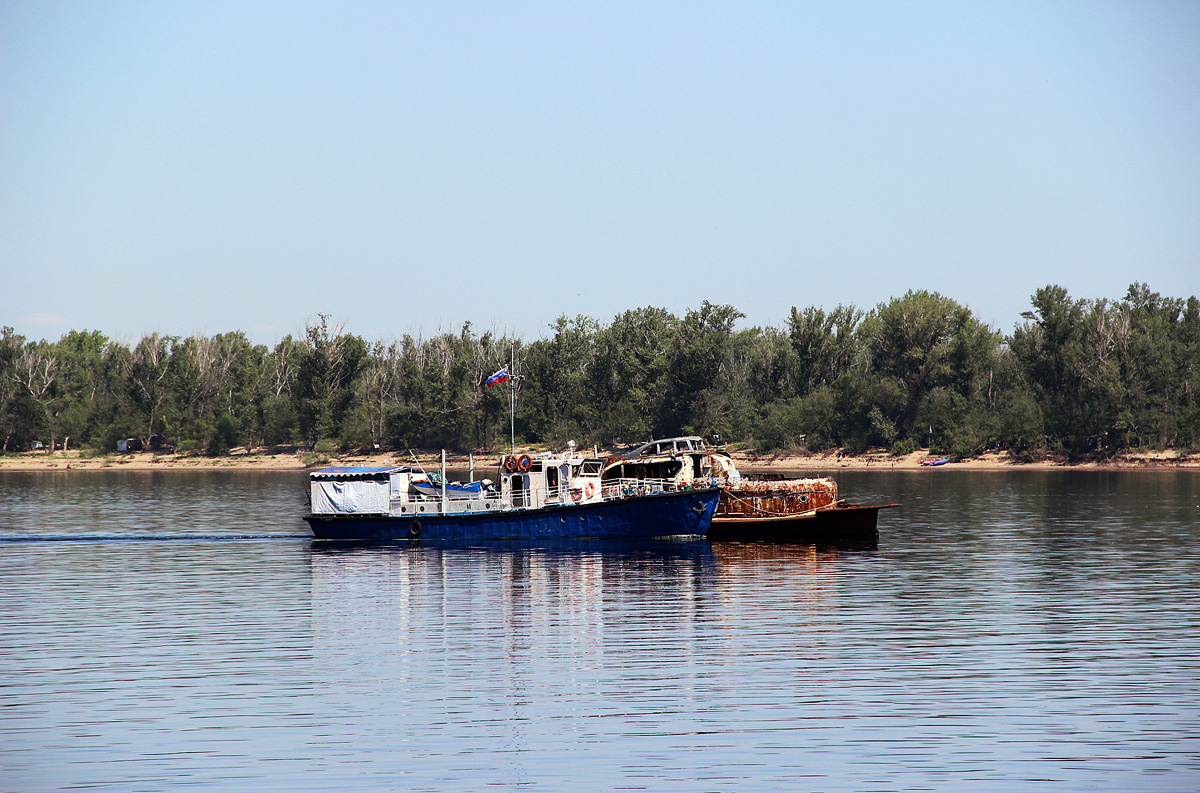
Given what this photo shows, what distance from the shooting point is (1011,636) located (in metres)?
39.3

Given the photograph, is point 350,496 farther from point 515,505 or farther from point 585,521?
point 585,521

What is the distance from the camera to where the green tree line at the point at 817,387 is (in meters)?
162

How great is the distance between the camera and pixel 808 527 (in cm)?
7219

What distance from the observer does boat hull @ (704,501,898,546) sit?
7162cm

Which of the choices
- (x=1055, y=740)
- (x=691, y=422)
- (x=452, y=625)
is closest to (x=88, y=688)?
(x=452, y=625)

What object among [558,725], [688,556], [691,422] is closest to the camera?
[558,725]

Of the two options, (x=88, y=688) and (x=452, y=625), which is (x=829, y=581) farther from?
(x=88, y=688)

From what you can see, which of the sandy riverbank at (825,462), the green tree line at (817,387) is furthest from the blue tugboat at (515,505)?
the green tree line at (817,387)

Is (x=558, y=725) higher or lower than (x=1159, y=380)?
lower

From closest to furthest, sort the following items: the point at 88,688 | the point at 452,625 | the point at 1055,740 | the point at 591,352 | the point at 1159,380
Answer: the point at 1055,740, the point at 88,688, the point at 452,625, the point at 1159,380, the point at 591,352

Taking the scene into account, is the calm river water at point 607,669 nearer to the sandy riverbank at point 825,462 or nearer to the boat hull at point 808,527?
the boat hull at point 808,527

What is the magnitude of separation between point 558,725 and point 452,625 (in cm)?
1509

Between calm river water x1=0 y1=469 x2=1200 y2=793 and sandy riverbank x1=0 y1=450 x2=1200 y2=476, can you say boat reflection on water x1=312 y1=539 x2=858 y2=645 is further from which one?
sandy riverbank x1=0 y1=450 x2=1200 y2=476

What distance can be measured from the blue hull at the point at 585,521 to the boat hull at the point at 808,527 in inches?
92.7
